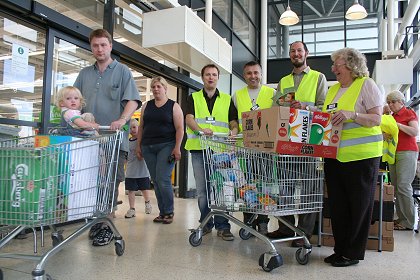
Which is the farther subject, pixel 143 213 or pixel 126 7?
pixel 126 7

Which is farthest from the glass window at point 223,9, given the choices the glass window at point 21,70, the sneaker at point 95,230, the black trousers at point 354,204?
the black trousers at point 354,204

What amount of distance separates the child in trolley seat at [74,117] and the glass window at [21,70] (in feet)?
3.60

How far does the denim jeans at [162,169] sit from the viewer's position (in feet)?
12.1

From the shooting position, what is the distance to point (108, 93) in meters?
2.76

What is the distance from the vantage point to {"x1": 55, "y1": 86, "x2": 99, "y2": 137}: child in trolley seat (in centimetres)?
220

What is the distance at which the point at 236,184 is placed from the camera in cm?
250

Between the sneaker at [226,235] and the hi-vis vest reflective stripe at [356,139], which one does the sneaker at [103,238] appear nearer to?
the sneaker at [226,235]

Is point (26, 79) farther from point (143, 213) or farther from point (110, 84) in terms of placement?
point (143, 213)

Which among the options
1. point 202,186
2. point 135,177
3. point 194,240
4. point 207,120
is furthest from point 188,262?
point 135,177

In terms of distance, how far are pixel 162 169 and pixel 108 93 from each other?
1170mm

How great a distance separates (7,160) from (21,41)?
2.18 meters

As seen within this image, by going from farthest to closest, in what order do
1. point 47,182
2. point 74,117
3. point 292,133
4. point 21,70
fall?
point 21,70 < point 74,117 < point 292,133 < point 47,182

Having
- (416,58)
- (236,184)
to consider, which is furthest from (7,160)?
(416,58)

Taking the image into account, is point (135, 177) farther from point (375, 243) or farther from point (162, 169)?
point (375, 243)
